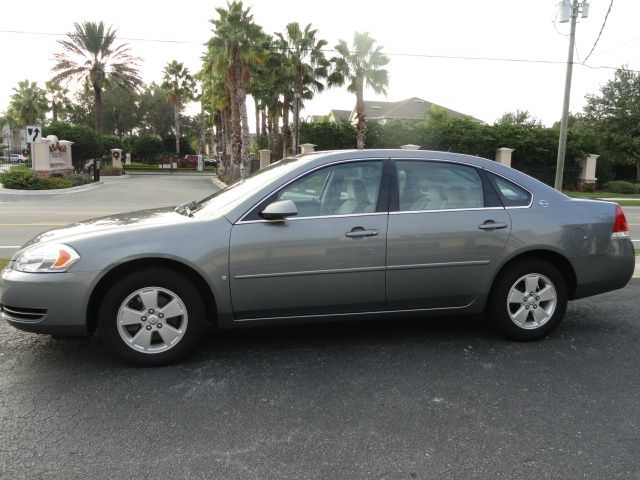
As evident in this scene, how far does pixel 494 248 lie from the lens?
4328 millimetres

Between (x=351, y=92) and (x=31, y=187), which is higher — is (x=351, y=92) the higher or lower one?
the higher one

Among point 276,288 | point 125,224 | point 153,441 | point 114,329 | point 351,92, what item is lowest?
point 153,441

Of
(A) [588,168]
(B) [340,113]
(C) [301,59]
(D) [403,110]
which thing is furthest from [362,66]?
(B) [340,113]

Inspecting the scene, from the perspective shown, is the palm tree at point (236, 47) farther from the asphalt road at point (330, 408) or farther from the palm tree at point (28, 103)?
the palm tree at point (28, 103)

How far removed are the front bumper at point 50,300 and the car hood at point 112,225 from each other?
0.33 meters

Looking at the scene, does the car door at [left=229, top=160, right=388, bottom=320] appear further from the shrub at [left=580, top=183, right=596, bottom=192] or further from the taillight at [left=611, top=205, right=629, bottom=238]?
the shrub at [left=580, top=183, right=596, bottom=192]

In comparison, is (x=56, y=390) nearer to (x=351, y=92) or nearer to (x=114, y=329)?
(x=114, y=329)

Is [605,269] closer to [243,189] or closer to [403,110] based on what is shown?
[243,189]

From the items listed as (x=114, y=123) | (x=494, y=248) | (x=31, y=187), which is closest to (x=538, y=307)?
(x=494, y=248)

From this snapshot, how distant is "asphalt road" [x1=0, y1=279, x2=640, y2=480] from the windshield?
43.3 inches

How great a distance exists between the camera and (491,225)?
434 centimetres

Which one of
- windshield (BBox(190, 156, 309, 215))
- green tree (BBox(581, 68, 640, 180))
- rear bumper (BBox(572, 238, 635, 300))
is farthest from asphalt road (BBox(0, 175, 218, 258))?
green tree (BBox(581, 68, 640, 180))

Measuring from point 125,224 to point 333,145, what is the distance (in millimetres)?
31310

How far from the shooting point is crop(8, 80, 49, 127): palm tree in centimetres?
5925
